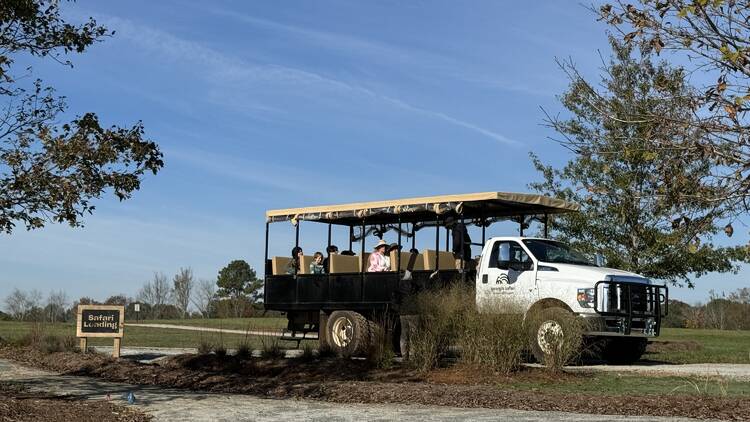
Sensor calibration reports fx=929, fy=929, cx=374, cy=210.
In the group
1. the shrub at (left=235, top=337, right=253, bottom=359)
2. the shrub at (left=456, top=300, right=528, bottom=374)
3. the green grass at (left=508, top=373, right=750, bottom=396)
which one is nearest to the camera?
the green grass at (left=508, top=373, right=750, bottom=396)

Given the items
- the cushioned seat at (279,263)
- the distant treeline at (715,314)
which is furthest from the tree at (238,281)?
the cushioned seat at (279,263)

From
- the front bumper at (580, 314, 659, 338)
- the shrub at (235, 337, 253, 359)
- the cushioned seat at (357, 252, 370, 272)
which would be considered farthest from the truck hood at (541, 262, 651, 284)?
the shrub at (235, 337, 253, 359)

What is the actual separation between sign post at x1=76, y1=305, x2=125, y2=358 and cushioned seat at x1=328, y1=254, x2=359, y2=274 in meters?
4.36

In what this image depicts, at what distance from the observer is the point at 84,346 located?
1855 centimetres

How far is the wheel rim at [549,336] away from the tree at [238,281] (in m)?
70.5

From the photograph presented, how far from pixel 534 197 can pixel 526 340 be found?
4.16 metres

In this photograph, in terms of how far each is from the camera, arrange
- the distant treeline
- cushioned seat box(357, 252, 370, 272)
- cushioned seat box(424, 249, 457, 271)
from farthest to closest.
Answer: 1. the distant treeline
2. cushioned seat box(357, 252, 370, 272)
3. cushioned seat box(424, 249, 457, 271)

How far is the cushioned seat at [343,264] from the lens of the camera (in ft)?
64.5

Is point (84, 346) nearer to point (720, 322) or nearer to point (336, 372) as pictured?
point (336, 372)

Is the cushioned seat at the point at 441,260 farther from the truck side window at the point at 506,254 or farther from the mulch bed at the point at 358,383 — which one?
the mulch bed at the point at 358,383

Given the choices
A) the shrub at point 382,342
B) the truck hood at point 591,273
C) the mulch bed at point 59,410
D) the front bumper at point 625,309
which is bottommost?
the mulch bed at point 59,410

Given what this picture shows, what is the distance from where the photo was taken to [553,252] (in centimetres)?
1719

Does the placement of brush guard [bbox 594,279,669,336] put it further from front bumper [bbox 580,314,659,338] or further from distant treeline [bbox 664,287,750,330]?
distant treeline [bbox 664,287,750,330]

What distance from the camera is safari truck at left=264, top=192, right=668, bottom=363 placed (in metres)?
16.2
